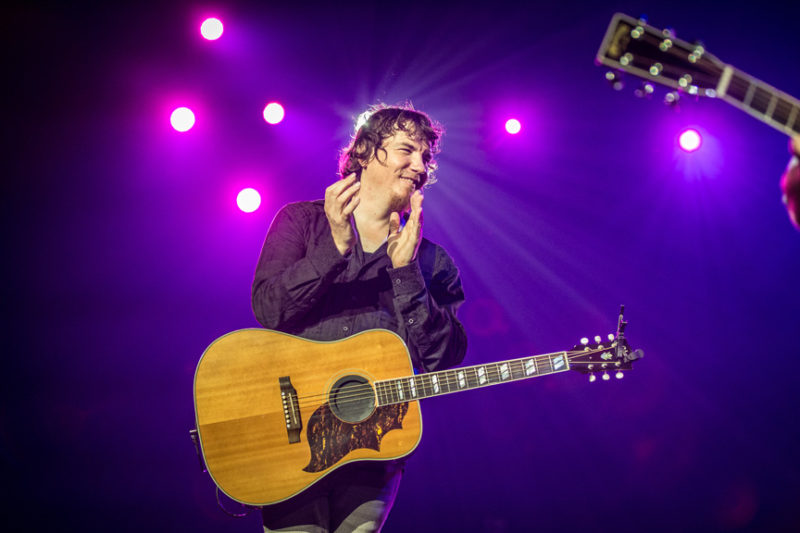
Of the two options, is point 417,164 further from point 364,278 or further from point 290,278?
point 290,278

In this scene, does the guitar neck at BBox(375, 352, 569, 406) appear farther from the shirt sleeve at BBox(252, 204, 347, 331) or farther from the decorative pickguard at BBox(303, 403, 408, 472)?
the shirt sleeve at BBox(252, 204, 347, 331)

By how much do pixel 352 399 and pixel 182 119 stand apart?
9.11 feet

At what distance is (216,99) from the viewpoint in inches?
165

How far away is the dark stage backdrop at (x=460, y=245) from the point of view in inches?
152

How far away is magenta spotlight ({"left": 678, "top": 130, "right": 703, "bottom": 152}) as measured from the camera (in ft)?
14.2

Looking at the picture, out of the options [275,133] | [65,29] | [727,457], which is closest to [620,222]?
[727,457]

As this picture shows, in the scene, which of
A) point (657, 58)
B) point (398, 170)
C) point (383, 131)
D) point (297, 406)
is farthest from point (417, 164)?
point (297, 406)

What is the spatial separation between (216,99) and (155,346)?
1956mm

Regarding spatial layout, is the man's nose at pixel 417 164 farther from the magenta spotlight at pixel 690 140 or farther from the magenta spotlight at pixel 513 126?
the magenta spotlight at pixel 690 140

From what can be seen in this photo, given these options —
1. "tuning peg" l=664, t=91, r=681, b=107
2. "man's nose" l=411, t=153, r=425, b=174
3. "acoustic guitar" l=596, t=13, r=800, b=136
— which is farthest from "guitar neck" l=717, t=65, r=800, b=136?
"man's nose" l=411, t=153, r=425, b=174

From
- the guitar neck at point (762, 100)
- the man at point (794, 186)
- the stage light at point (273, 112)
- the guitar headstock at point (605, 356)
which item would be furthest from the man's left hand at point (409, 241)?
the stage light at point (273, 112)

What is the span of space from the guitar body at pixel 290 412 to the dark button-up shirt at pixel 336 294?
0.20 m

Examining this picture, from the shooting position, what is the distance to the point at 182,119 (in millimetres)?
4039

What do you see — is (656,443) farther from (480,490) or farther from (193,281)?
(193,281)
